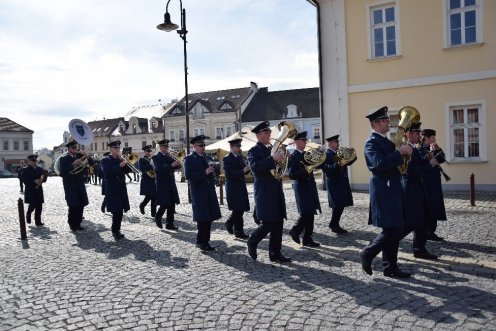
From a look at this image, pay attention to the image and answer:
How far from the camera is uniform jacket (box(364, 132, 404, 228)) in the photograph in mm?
5383

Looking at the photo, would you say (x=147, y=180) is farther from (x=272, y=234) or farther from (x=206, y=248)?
(x=272, y=234)

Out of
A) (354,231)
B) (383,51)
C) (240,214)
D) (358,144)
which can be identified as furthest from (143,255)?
(383,51)

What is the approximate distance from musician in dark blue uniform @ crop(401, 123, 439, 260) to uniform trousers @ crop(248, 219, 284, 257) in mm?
1759

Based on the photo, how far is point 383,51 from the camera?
1549cm

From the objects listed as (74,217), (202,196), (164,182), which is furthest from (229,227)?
(74,217)

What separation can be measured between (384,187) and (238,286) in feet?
6.96

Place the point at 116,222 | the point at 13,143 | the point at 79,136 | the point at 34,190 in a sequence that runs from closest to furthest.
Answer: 1. the point at 116,222
2. the point at 79,136
3. the point at 34,190
4. the point at 13,143

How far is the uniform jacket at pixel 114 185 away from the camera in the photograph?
885 centimetres

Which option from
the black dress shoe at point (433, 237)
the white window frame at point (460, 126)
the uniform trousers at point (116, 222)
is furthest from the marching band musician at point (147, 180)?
the white window frame at point (460, 126)

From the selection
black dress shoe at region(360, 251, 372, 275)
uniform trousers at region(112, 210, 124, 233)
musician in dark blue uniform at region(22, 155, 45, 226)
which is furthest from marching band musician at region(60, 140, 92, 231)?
black dress shoe at region(360, 251, 372, 275)

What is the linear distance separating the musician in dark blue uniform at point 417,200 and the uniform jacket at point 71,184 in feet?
22.7

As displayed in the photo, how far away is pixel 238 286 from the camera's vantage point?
17.9ft

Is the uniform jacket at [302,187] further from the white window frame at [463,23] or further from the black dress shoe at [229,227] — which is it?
the white window frame at [463,23]

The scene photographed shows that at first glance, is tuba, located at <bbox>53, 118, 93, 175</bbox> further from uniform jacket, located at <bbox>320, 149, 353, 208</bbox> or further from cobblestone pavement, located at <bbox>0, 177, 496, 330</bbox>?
uniform jacket, located at <bbox>320, 149, 353, 208</bbox>
